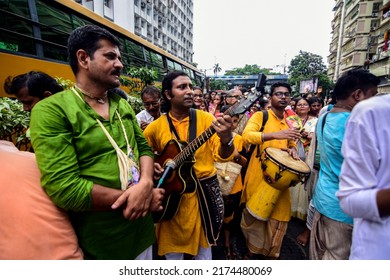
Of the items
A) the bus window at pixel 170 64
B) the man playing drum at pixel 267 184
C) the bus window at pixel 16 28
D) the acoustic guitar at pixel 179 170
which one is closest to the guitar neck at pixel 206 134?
the acoustic guitar at pixel 179 170

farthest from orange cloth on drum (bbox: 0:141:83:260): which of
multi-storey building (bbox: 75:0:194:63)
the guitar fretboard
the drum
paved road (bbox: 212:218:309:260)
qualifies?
multi-storey building (bbox: 75:0:194:63)

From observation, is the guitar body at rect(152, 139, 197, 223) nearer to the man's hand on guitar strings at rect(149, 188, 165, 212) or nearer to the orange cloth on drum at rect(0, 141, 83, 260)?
the man's hand on guitar strings at rect(149, 188, 165, 212)

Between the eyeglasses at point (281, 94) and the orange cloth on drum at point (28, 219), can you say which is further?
the eyeglasses at point (281, 94)

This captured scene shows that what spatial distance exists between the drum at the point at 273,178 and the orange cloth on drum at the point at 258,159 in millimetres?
122

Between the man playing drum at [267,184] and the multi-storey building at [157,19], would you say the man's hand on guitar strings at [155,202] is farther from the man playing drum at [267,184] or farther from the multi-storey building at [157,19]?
the multi-storey building at [157,19]

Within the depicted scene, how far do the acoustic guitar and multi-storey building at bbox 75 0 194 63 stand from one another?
872 inches

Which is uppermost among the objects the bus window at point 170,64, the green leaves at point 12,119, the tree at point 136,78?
the bus window at point 170,64

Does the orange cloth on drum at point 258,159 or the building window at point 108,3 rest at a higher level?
the building window at point 108,3

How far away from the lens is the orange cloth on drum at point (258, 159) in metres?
2.53

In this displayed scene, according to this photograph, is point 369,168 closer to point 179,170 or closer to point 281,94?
point 179,170

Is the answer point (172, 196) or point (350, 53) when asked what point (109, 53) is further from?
point (350, 53)

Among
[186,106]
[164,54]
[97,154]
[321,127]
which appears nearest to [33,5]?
[186,106]

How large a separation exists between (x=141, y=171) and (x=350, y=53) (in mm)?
46969

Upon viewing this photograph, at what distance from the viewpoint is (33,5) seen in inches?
163
